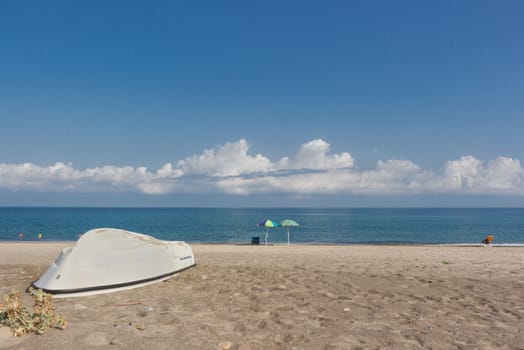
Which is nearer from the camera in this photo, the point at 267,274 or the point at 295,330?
the point at 295,330

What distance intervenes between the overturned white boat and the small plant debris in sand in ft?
8.79

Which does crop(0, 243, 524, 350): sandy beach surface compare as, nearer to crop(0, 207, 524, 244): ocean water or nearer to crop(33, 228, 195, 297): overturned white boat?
crop(33, 228, 195, 297): overturned white boat

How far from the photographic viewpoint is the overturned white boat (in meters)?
7.88

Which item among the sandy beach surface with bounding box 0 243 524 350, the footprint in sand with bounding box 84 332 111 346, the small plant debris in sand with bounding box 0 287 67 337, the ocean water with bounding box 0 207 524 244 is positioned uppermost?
the small plant debris in sand with bounding box 0 287 67 337

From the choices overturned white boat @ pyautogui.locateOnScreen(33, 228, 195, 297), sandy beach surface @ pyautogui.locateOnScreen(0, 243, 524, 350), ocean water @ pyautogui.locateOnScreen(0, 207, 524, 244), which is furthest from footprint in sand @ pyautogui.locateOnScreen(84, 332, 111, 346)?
ocean water @ pyautogui.locateOnScreen(0, 207, 524, 244)

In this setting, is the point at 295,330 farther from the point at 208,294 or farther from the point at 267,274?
the point at 267,274

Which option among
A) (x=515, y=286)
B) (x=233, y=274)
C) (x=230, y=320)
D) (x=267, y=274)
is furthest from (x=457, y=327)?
(x=233, y=274)

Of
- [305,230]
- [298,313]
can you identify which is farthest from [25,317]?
[305,230]

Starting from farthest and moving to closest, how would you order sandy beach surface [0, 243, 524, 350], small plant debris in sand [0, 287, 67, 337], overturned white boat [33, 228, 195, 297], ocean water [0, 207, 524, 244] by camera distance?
1. ocean water [0, 207, 524, 244]
2. overturned white boat [33, 228, 195, 297]
3. sandy beach surface [0, 243, 524, 350]
4. small plant debris in sand [0, 287, 67, 337]

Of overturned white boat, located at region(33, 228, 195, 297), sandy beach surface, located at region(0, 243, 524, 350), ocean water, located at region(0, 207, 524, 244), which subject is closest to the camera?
sandy beach surface, located at region(0, 243, 524, 350)

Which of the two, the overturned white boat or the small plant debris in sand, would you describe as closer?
the small plant debris in sand

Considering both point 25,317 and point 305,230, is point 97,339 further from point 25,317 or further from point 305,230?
point 305,230

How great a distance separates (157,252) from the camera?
31.3ft

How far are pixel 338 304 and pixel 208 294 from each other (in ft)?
9.18
